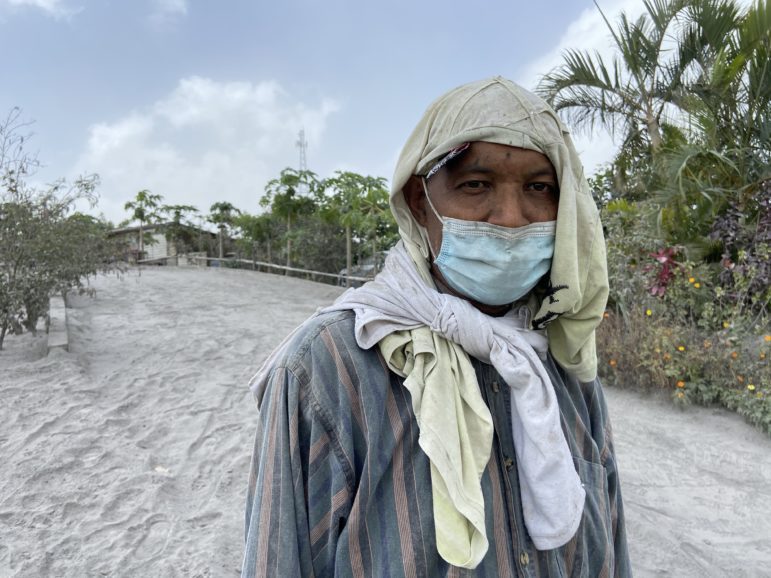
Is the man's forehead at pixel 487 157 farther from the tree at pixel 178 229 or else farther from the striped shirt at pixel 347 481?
the tree at pixel 178 229

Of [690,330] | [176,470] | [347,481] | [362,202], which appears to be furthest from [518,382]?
[362,202]

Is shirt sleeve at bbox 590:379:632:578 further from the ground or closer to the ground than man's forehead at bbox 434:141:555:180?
closer to the ground

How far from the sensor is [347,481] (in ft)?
3.15

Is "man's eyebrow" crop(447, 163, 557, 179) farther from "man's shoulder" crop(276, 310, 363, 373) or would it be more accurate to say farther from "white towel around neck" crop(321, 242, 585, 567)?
"man's shoulder" crop(276, 310, 363, 373)

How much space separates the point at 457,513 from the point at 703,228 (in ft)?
22.7

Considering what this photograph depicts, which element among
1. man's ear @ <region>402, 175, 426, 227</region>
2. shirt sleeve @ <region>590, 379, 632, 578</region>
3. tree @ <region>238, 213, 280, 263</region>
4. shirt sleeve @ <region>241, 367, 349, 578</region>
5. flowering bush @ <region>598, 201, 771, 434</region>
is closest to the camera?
shirt sleeve @ <region>241, 367, 349, 578</region>

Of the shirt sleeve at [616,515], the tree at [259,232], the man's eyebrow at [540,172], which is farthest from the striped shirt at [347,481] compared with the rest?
the tree at [259,232]

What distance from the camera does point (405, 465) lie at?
999mm

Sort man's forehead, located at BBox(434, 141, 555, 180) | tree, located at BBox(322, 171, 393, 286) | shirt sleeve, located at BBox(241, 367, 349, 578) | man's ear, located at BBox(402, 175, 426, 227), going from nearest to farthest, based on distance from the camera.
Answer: shirt sleeve, located at BBox(241, 367, 349, 578) < man's forehead, located at BBox(434, 141, 555, 180) < man's ear, located at BBox(402, 175, 426, 227) < tree, located at BBox(322, 171, 393, 286)

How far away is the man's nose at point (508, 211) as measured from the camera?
1.06m

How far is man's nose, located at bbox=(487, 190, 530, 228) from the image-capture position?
3.47 ft

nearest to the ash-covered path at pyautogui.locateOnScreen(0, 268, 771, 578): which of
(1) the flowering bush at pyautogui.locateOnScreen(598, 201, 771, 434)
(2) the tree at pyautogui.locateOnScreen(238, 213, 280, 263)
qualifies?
(1) the flowering bush at pyautogui.locateOnScreen(598, 201, 771, 434)

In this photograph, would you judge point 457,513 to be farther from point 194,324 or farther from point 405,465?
point 194,324

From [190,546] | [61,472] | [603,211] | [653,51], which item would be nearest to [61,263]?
[61,472]
